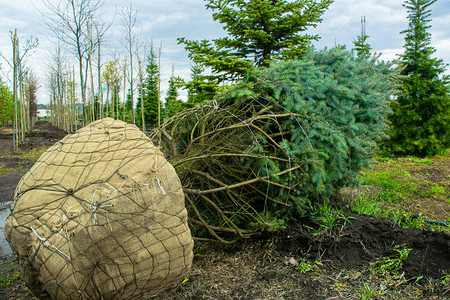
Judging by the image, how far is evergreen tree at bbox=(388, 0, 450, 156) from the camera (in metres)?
9.79

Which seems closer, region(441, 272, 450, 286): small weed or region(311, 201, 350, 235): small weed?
region(441, 272, 450, 286): small weed

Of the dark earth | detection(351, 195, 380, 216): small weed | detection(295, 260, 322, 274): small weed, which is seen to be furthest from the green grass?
detection(295, 260, 322, 274): small weed

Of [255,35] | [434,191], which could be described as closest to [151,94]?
[255,35]

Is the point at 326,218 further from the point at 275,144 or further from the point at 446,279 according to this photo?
the point at 446,279

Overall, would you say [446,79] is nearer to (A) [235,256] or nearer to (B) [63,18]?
(A) [235,256]

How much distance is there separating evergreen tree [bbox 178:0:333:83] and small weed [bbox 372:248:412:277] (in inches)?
257

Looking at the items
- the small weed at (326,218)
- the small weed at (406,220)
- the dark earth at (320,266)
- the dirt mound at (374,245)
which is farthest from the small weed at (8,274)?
the small weed at (406,220)

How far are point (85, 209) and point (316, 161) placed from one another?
239 cm

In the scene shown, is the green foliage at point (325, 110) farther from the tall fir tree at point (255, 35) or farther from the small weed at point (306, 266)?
the tall fir tree at point (255, 35)

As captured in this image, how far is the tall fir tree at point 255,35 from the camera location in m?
8.56

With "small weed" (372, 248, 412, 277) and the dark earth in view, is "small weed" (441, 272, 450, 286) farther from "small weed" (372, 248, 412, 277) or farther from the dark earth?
"small weed" (372, 248, 412, 277)

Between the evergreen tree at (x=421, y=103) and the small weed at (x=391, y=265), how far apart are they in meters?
8.14

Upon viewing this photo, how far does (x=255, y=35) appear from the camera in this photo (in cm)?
873

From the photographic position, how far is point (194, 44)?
30.0ft
